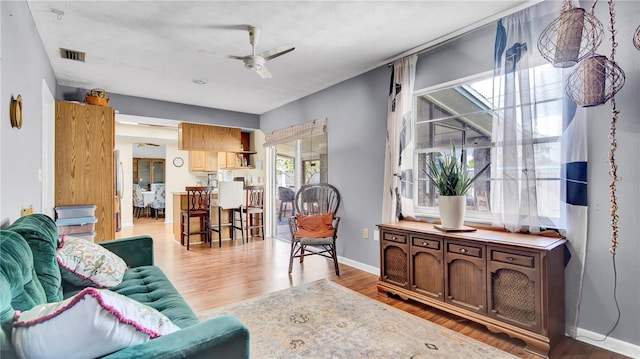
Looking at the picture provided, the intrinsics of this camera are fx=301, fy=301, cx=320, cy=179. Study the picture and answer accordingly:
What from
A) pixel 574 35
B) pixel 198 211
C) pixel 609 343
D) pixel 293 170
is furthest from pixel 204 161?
pixel 609 343

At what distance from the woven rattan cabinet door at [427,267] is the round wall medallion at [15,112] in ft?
9.61

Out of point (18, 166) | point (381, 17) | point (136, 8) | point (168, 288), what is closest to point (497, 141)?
point (381, 17)

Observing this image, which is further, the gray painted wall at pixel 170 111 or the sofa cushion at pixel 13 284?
the gray painted wall at pixel 170 111

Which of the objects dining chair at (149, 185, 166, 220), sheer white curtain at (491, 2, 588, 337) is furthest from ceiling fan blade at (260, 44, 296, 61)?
dining chair at (149, 185, 166, 220)

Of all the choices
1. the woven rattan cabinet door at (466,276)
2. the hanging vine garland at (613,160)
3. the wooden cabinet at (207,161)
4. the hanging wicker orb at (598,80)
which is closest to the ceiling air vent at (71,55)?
the wooden cabinet at (207,161)

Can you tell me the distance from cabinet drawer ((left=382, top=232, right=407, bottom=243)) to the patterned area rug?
58 cm

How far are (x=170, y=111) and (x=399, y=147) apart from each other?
12.9ft

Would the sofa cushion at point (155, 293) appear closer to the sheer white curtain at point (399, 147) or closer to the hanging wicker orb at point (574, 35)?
the sheer white curtain at point (399, 147)

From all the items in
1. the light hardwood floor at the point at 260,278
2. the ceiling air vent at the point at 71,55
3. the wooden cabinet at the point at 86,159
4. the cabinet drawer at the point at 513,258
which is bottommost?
the light hardwood floor at the point at 260,278

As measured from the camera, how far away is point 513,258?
2.05m

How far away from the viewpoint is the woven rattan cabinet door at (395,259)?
275cm

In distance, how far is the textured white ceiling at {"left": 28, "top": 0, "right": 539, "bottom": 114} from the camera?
236 centimetres

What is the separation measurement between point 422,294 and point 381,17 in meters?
2.37

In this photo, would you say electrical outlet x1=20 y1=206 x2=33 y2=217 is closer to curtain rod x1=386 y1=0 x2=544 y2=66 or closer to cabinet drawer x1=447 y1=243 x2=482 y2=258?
cabinet drawer x1=447 y1=243 x2=482 y2=258
